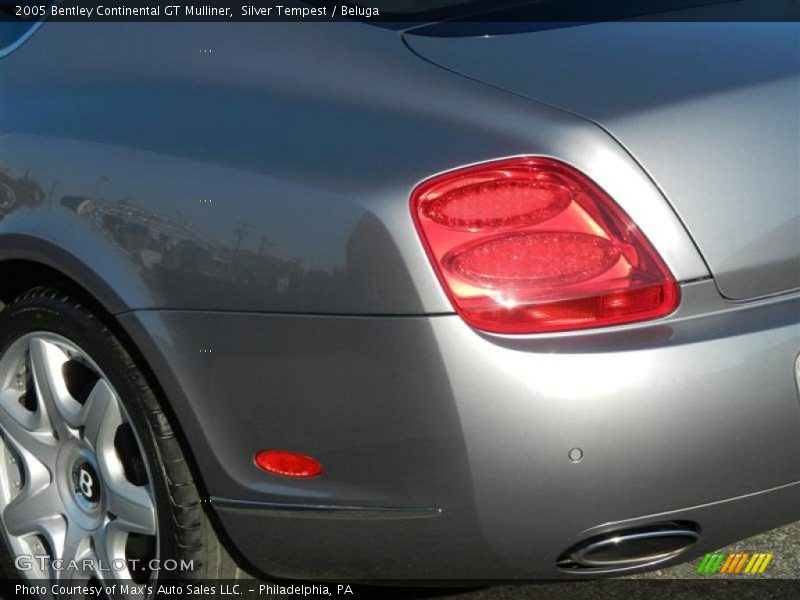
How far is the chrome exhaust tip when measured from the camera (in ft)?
6.57

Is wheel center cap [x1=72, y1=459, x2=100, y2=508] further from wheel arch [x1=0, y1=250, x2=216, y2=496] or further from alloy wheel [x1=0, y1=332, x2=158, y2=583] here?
wheel arch [x1=0, y1=250, x2=216, y2=496]

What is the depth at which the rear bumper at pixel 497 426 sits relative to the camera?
6.20ft

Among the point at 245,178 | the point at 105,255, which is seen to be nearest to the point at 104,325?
the point at 105,255

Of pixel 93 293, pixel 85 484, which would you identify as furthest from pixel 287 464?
pixel 85 484

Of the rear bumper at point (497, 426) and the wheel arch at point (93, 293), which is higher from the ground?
the wheel arch at point (93, 293)

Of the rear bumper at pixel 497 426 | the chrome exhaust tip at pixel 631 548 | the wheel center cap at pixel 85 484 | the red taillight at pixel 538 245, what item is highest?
the red taillight at pixel 538 245

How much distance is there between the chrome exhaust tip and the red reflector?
0.45 meters

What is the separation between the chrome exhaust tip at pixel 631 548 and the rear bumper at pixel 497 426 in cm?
4

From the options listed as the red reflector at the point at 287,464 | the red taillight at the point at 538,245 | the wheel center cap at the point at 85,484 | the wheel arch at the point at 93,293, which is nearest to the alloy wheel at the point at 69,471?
the wheel center cap at the point at 85,484

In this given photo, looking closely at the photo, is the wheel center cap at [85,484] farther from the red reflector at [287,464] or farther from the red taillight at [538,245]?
the red taillight at [538,245]

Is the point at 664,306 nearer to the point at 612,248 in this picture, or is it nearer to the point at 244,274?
the point at 612,248

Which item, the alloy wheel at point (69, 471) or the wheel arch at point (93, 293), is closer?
the wheel arch at point (93, 293)

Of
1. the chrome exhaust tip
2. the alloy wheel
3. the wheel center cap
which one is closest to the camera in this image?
the chrome exhaust tip

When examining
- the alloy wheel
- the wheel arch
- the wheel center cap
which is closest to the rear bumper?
the wheel arch
